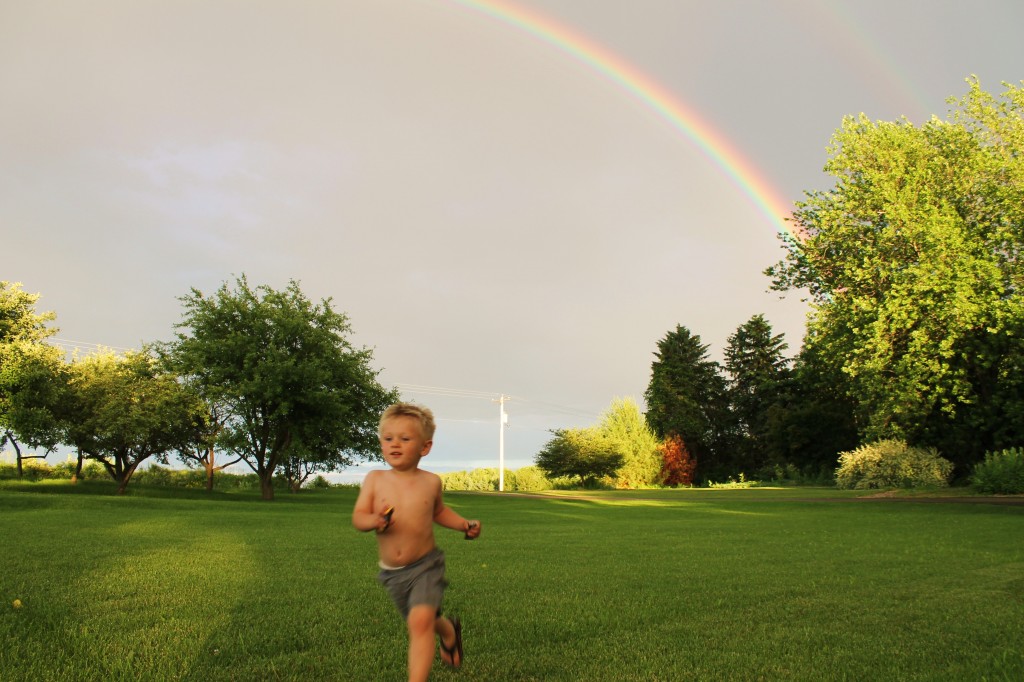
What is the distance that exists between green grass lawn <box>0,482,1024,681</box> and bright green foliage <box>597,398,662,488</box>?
6054cm

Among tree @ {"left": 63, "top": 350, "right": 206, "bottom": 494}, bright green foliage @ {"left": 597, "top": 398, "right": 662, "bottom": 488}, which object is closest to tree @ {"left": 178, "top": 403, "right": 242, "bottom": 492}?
tree @ {"left": 63, "top": 350, "right": 206, "bottom": 494}

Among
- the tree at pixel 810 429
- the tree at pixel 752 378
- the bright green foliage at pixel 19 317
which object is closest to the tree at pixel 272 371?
the bright green foliage at pixel 19 317

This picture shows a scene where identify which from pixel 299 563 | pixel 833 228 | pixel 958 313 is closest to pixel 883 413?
pixel 958 313

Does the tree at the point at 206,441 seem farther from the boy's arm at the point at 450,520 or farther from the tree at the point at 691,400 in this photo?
the tree at the point at 691,400

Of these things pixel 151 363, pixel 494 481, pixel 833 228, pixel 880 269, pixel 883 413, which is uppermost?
pixel 833 228

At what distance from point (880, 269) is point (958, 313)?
429 cm

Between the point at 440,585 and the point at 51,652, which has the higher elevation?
the point at 440,585

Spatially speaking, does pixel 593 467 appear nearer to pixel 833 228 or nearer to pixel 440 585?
pixel 833 228

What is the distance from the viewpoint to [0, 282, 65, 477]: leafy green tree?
114ft

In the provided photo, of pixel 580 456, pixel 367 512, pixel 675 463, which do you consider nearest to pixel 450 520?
pixel 367 512

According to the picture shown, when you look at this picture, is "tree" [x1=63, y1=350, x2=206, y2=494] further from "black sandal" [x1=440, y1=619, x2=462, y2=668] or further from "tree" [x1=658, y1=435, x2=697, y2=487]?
"tree" [x1=658, y1=435, x2=697, y2=487]

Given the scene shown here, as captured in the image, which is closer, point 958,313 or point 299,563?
point 299,563

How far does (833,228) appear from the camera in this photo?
31.8m

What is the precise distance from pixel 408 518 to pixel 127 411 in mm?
38715
